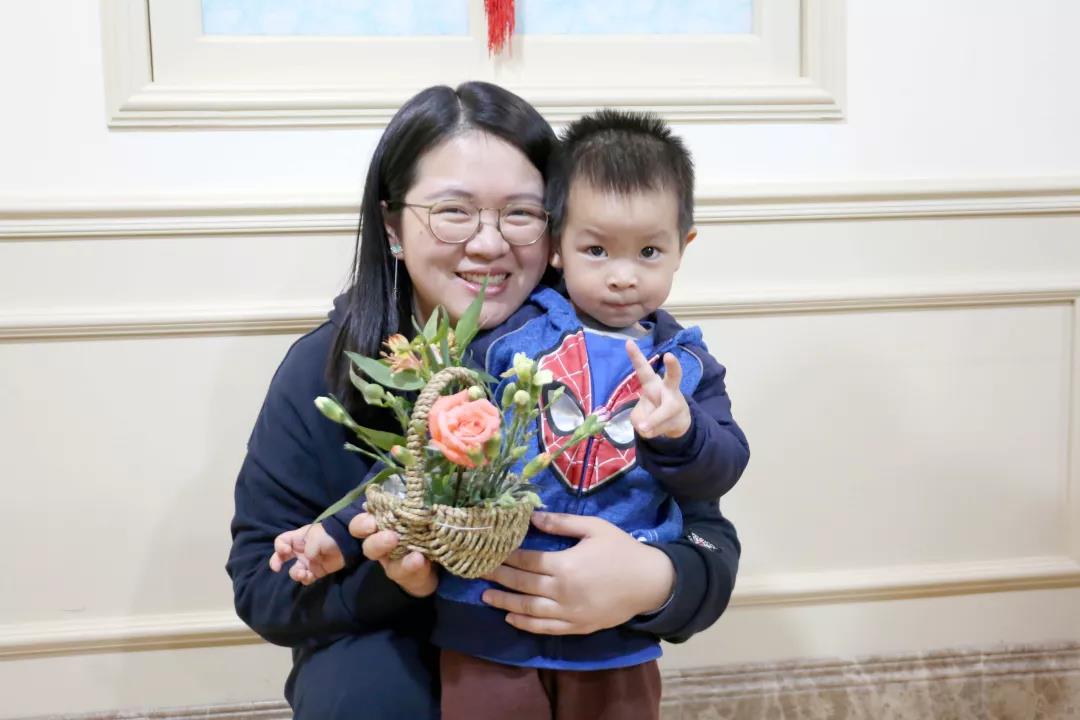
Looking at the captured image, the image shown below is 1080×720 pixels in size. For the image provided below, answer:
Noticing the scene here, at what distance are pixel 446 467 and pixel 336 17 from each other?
4.15 ft

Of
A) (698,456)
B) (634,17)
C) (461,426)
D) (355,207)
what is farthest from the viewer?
(634,17)

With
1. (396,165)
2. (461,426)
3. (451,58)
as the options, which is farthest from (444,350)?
(451,58)

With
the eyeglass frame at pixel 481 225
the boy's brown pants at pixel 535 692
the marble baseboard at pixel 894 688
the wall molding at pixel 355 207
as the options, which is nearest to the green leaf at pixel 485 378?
the eyeglass frame at pixel 481 225

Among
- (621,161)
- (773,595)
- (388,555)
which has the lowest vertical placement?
(773,595)

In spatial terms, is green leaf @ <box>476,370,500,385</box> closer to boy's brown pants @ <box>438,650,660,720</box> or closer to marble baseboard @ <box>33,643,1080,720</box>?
boy's brown pants @ <box>438,650,660,720</box>

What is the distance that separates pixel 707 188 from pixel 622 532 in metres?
0.98

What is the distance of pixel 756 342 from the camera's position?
2.17m

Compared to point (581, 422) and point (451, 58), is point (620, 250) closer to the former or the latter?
point (581, 422)

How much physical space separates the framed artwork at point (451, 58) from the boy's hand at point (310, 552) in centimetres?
99

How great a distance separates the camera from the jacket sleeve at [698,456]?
1.25 m

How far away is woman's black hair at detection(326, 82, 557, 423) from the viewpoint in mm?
1499

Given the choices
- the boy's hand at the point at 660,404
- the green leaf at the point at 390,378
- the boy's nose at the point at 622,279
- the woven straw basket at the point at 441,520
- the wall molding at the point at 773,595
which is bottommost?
the wall molding at the point at 773,595

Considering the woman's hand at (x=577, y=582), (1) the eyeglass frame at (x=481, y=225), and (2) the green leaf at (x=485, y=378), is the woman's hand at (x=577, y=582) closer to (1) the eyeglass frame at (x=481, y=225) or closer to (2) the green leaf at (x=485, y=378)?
(2) the green leaf at (x=485, y=378)

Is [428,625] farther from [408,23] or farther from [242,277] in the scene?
[408,23]
